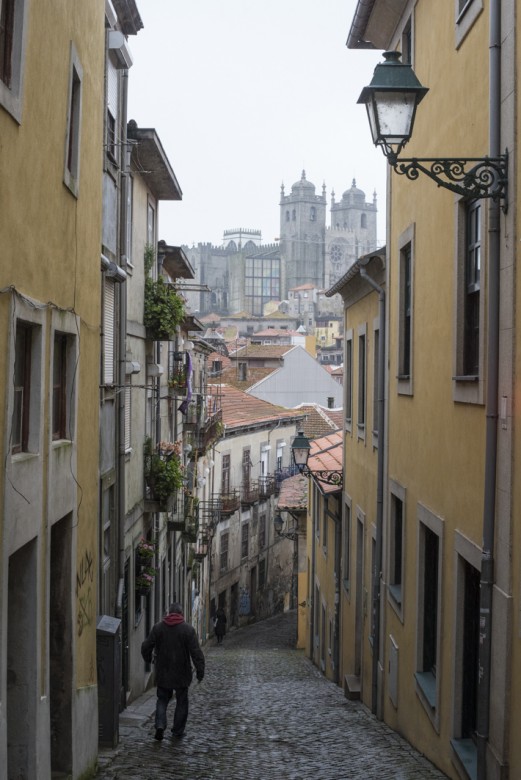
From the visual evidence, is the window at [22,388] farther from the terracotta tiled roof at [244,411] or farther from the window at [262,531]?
the window at [262,531]

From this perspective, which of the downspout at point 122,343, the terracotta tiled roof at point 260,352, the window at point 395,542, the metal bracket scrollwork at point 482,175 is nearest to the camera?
the metal bracket scrollwork at point 482,175

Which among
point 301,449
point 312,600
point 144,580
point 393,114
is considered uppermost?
point 393,114

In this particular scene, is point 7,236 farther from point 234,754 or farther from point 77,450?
point 234,754

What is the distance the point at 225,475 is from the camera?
38.6m

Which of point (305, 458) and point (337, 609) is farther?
point (305, 458)

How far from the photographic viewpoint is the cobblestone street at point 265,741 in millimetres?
Result: 8805

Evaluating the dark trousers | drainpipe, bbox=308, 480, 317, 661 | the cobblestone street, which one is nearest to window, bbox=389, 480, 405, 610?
the cobblestone street

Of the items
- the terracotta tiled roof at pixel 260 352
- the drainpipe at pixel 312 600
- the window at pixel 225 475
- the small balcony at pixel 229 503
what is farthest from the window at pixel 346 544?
the terracotta tiled roof at pixel 260 352

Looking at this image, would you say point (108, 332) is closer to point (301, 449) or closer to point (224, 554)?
point (301, 449)

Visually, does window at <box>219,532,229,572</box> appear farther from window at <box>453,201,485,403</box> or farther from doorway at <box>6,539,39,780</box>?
doorway at <box>6,539,39,780</box>

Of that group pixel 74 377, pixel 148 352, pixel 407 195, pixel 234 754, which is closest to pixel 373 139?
pixel 74 377

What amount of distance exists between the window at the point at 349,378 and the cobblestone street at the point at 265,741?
498 cm

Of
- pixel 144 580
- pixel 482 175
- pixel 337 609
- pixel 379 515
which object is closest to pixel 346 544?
pixel 337 609

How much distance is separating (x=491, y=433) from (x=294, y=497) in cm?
2478
